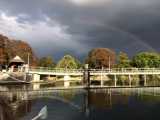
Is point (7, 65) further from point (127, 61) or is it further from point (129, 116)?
point (129, 116)

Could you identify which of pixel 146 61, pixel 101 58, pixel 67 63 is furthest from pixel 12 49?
pixel 146 61

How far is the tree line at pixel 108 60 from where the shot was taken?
94.2 metres

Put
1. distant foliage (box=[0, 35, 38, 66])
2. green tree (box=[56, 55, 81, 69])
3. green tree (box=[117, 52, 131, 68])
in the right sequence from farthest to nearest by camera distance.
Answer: green tree (box=[56, 55, 81, 69]) < green tree (box=[117, 52, 131, 68]) < distant foliage (box=[0, 35, 38, 66])

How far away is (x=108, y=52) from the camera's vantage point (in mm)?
104062

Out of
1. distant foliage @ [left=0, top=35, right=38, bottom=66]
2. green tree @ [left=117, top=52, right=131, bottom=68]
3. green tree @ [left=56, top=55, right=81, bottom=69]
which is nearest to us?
distant foliage @ [left=0, top=35, right=38, bottom=66]

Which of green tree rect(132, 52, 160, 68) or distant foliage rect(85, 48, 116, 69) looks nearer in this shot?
green tree rect(132, 52, 160, 68)

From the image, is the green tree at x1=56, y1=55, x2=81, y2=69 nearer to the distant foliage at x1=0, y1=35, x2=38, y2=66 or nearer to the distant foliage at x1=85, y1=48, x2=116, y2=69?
the distant foliage at x1=85, y1=48, x2=116, y2=69

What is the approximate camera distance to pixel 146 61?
9438cm

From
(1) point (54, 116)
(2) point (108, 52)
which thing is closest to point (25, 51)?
(2) point (108, 52)

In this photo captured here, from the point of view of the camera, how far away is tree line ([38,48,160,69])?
309 feet

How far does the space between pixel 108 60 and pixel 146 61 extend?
1449 centimetres

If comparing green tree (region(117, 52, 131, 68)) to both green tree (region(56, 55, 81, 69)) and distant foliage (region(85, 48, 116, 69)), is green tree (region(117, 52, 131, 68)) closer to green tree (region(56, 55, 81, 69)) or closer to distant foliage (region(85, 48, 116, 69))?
distant foliage (region(85, 48, 116, 69))

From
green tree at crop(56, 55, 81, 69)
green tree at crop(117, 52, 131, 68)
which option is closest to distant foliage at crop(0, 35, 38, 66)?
green tree at crop(56, 55, 81, 69)

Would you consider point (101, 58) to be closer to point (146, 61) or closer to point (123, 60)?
point (123, 60)
